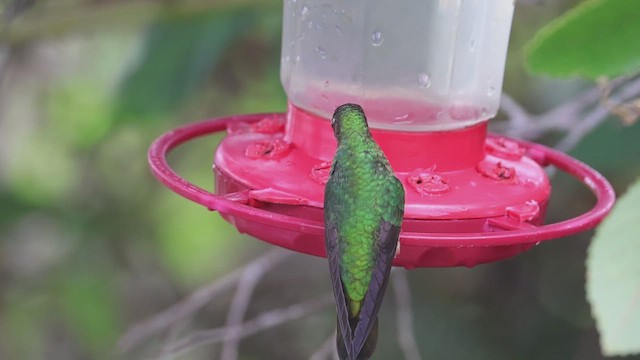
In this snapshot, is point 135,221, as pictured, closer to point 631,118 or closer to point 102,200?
point 102,200

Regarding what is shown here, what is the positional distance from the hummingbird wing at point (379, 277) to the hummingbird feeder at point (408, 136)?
0.04 metres

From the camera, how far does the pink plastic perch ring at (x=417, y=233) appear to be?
0.99 m

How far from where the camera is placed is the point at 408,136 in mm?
1274

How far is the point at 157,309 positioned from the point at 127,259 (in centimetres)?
41

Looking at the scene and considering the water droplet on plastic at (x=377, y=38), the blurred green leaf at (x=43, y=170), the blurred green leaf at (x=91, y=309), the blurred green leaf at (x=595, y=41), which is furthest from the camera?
the blurred green leaf at (x=91, y=309)

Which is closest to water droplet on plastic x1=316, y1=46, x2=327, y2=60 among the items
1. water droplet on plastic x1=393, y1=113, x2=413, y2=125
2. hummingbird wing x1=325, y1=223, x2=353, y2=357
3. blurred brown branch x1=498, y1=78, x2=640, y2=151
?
water droplet on plastic x1=393, y1=113, x2=413, y2=125

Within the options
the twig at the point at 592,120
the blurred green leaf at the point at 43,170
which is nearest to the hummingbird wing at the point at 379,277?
the twig at the point at 592,120

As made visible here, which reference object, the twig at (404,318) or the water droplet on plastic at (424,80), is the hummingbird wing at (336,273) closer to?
the water droplet on plastic at (424,80)

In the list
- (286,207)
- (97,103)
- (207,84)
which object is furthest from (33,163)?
(286,207)

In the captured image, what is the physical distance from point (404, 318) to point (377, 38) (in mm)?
1271

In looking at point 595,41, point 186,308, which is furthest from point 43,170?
point 595,41

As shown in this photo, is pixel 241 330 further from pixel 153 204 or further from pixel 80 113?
pixel 80 113

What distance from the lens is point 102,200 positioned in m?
2.78

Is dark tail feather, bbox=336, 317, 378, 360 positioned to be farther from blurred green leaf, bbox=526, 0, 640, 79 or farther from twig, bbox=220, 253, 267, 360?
twig, bbox=220, 253, 267, 360
